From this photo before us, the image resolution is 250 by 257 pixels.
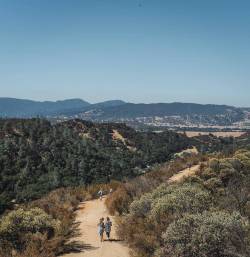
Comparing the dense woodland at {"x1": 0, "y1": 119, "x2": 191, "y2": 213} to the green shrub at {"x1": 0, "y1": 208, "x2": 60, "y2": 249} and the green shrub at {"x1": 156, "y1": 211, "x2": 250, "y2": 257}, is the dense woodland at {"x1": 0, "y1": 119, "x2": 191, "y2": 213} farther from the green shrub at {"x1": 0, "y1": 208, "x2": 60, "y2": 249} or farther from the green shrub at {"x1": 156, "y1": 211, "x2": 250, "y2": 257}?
the green shrub at {"x1": 156, "y1": 211, "x2": 250, "y2": 257}

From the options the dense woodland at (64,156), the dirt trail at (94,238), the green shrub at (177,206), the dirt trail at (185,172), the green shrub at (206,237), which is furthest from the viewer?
the dense woodland at (64,156)

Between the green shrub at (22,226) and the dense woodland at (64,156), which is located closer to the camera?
the green shrub at (22,226)

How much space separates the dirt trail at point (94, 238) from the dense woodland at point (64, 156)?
1855cm

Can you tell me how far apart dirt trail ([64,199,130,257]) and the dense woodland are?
60.9 ft

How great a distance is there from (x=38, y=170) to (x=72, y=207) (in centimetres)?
3477

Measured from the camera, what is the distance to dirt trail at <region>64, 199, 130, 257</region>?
53.3 ft

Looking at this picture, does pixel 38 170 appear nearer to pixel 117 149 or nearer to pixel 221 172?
pixel 117 149

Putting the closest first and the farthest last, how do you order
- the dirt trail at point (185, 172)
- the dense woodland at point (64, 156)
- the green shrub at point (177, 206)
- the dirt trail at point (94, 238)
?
the dirt trail at point (94, 238)
the green shrub at point (177, 206)
the dirt trail at point (185, 172)
the dense woodland at point (64, 156)

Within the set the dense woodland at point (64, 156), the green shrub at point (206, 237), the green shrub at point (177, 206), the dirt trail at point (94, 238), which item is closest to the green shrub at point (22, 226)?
the dirt trail at point (94, 238)

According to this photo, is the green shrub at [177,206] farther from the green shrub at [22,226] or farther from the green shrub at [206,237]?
the green shrub at [22,226]

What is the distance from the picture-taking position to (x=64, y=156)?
2569 inches

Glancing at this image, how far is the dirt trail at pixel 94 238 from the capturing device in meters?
16.2

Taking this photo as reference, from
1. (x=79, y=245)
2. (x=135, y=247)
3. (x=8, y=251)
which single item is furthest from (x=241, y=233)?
(x=8, y=251)

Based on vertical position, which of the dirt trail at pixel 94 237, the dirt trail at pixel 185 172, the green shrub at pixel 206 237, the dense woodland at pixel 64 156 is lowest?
the dense woodland at pixel 64 156
